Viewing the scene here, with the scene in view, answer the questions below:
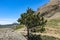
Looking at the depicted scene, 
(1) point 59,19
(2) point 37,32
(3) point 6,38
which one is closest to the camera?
(3) point 6,38

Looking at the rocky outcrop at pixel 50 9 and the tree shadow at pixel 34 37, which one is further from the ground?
the rocky outcrop at pixel 50 9

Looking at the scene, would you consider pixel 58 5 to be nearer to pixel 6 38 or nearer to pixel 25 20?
pixel 25 20

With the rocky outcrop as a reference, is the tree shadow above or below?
below

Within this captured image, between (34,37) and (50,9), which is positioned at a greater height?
(50,9)

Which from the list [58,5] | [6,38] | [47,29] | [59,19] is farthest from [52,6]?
[6,38]

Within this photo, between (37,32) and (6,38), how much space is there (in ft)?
55.4

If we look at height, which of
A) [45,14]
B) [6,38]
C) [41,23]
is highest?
[45,14]

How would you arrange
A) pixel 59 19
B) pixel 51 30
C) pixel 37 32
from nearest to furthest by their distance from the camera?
pixel 37 32 → pixel 51 30 → pixel 59 19

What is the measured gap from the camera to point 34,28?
52.0m

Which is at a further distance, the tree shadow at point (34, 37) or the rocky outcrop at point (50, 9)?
the rocky outcrop at point (50, 9)

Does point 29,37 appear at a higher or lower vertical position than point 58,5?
lower

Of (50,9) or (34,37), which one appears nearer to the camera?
(34,37)

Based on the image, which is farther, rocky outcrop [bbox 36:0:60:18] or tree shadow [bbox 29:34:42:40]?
rocky outcrop [bbox 36:0:60:18]

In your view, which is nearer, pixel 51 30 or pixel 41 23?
pixel 41 23
